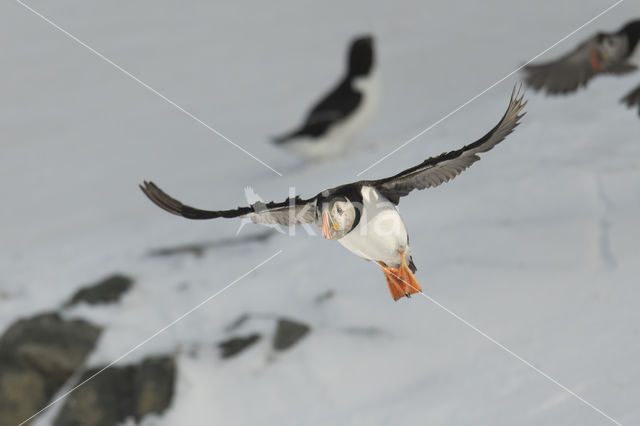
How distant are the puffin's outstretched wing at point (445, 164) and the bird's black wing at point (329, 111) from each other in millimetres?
5377

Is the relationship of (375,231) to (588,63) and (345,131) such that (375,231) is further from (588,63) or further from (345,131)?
(345,131)

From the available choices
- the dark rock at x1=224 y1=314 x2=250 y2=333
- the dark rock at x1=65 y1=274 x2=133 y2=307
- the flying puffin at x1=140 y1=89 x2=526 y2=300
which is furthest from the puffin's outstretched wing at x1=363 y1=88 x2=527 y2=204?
the dark rock at x1=65 y1=274 x2=133 y2=307

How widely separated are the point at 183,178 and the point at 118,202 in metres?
0.66

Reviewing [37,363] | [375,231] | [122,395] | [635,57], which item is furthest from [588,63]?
[37,363]

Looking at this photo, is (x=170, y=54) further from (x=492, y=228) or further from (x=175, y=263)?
(x=492, y=228)

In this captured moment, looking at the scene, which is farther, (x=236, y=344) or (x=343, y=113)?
(x=343, y=113)

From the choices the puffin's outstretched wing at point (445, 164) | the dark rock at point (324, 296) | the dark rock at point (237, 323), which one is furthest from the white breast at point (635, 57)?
the dark rock at point (237, 323)

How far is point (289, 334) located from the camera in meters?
4.88

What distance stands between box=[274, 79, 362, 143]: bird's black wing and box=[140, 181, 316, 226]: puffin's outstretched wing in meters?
5.37

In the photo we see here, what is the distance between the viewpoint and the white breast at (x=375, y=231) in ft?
5.31

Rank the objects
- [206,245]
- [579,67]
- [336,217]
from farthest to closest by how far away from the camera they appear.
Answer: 1. [206,245]
2. [579,67]
3. [336,217]

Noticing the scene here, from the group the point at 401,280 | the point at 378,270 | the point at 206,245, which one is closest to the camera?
the point at 401,280

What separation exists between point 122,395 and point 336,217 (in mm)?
3824

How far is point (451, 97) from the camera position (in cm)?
938
